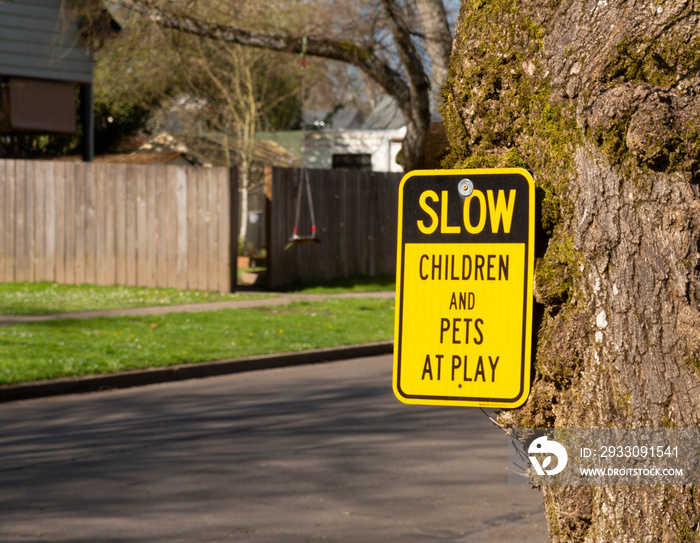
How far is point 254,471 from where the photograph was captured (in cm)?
685

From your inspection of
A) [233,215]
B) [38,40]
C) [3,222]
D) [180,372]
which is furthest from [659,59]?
[38,40]

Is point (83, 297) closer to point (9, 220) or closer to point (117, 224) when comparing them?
point (117, 224)

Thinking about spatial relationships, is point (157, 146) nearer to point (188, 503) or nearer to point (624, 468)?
point (188, 503)

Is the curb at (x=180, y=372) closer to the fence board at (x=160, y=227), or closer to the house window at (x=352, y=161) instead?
the fence board at (x=160, y=227)

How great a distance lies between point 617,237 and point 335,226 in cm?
1838

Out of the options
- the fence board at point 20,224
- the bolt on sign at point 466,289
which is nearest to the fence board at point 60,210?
the fence board at point 20,224

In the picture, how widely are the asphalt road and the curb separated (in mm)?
258

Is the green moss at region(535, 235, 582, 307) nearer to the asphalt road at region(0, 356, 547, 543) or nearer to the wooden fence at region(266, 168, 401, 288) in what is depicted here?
the asphalt road at region(0, 356, 547, 543)

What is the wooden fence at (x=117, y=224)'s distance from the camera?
1794cm

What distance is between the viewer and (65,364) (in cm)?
1045

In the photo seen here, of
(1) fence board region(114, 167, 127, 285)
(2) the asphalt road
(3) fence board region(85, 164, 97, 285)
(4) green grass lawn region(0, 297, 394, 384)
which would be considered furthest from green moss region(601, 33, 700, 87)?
(3) fence board region(85, 164, 97, 285)

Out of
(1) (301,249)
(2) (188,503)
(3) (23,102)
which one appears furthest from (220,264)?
(2) (188,503)

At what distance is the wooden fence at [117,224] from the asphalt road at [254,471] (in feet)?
26.7

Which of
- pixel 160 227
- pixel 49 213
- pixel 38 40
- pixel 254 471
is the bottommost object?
pixel 254 471
